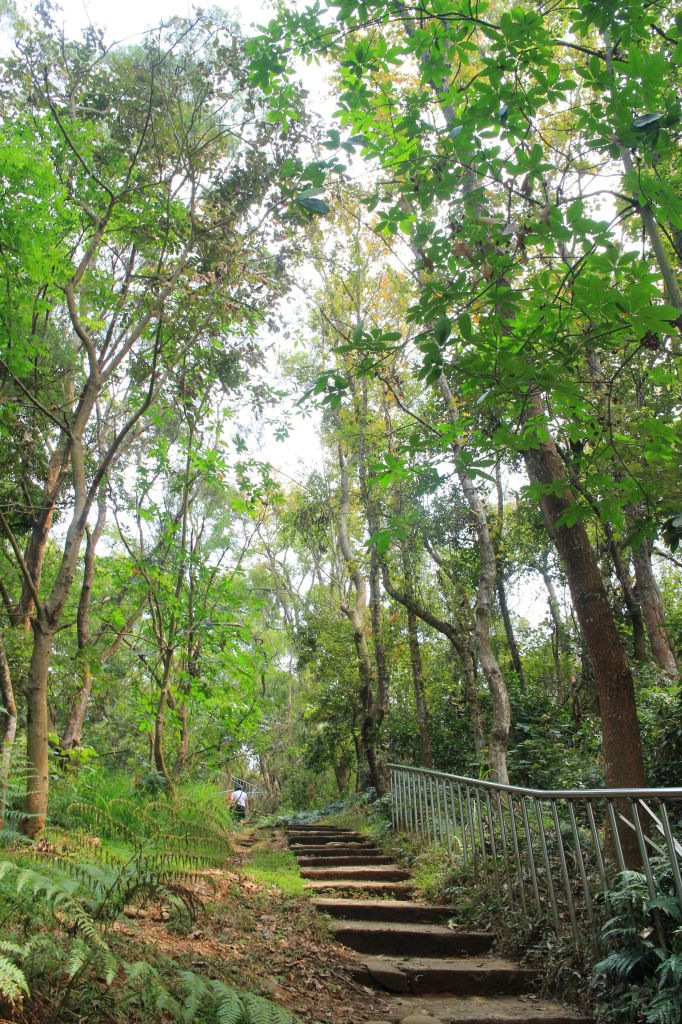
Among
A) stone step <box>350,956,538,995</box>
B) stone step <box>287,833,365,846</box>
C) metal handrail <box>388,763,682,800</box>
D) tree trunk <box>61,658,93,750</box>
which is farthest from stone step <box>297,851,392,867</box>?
stone step <box>350,956,538,995</box>

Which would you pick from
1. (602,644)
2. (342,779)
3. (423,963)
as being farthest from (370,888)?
(342,779)

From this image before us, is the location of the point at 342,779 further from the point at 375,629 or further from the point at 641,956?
the point at 641,956

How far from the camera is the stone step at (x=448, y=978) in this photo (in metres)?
4.09

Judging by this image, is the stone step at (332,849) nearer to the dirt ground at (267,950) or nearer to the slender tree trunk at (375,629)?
the dirt ground at (267,950)

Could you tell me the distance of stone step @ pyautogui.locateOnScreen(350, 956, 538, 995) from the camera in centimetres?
409

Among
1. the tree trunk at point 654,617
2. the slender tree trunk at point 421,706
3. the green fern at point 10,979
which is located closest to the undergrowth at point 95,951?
the green fern at point 10,979

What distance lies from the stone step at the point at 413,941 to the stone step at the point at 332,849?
3466mm

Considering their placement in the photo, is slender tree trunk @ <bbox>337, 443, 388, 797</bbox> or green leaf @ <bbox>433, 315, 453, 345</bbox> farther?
slender tree trunk @ <bbox>337, 443, 388, 797</bbox>

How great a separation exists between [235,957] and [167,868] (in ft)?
3.30

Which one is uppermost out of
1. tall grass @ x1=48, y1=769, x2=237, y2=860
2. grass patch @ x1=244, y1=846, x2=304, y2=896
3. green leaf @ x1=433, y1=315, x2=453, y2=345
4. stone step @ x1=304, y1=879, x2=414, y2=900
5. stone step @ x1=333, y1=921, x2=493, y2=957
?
green leaf @ x1=433, y1=315, x2=453, y2=345

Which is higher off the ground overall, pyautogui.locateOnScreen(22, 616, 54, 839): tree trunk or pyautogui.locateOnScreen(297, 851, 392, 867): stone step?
pyautogui.locateOnScreen(22, 616, 54, 839): tree trunk

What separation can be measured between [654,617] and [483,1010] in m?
7.79

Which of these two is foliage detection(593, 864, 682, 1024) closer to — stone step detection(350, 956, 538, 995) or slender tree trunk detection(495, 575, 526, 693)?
stone step detection(350, 956, 538, 995)

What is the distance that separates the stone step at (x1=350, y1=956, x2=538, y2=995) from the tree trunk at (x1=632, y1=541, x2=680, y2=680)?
6.25m
